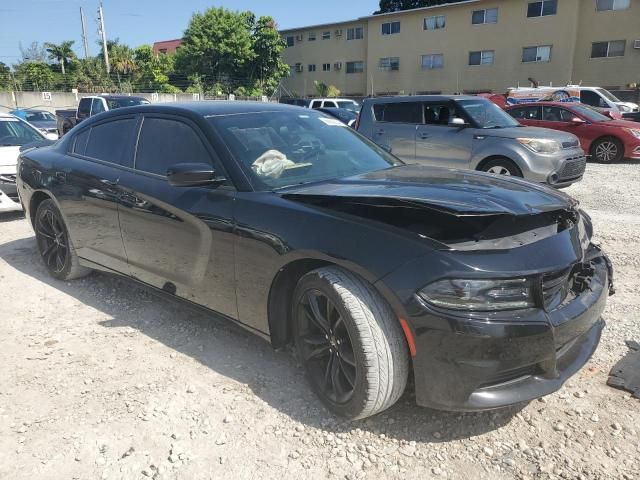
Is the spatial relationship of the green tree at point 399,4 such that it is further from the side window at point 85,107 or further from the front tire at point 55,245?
the front tire at point 55,245

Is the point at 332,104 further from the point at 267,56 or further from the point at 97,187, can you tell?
the point at 267,56

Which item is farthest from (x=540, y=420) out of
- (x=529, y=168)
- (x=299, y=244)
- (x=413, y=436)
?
(x=529, y=168)

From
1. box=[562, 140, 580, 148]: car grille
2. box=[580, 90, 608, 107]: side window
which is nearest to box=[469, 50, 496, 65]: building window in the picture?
box=[580, 90, 608, 107]: side window

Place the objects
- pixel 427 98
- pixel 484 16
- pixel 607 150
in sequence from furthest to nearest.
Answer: pixel 484 16
pixel 607 150
pixel 427 98

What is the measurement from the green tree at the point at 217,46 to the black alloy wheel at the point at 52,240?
39111 mm

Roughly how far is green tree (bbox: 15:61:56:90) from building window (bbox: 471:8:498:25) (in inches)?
1126

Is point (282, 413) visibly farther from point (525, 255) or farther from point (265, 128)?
point (265, 128)

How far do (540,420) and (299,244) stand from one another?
1500mm

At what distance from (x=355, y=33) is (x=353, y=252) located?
4075 centimetres

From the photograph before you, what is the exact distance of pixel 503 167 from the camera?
7.92 metres

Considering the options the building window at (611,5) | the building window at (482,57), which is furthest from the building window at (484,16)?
the building window at (611,5)

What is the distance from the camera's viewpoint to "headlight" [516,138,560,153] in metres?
7.72

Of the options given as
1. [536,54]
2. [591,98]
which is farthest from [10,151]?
[536,54]

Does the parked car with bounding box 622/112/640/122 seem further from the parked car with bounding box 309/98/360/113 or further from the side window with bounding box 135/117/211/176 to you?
the side window with bounding box 135/117/211/176
